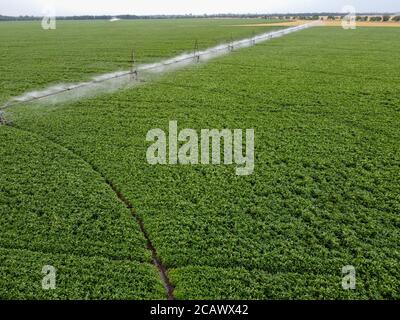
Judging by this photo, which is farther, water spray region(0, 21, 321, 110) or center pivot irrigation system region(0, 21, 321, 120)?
center pivot irrigation system region(0, 21, 321, 120)

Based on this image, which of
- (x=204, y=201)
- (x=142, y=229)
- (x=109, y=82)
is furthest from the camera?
(x=109, y=82)

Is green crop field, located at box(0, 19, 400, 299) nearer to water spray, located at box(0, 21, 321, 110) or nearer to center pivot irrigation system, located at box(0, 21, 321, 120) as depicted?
water spray, located at box(0, 21, 321, 110)

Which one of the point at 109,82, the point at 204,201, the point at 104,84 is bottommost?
the point at 204,201

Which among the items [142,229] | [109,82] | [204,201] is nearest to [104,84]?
[109,82]

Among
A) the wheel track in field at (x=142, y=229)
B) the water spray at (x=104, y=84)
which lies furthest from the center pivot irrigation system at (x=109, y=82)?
the wheel track in field at (x=142, y=229)

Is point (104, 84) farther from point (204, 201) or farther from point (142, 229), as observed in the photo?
point (142, 229)

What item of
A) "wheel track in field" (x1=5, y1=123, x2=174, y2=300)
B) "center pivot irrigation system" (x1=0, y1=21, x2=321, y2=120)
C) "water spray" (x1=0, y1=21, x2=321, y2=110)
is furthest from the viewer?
"center pivot irrigation system" (x1=0, y1=21, x2=321, y2=120)

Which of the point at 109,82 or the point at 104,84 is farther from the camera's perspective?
the point at 109,82

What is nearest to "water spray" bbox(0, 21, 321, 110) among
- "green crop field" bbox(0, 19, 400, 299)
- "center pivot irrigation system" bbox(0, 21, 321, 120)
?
"center pivot irrigation system" bbox(0, 21, 321, 120)

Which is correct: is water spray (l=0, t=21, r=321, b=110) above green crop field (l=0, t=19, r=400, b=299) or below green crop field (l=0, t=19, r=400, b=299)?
above
